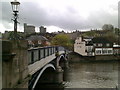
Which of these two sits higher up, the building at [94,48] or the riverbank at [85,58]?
the building at [94,48]

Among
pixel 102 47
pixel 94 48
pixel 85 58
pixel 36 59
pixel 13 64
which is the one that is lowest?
pixel 85 58

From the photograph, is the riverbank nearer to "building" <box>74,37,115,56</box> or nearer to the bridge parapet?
"building" <box>74,37,115,56</box>

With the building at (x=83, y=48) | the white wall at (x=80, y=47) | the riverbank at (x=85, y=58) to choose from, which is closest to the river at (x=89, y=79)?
the riverbank at (x=85, y=58)

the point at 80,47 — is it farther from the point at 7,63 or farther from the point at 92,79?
the point at 7,63

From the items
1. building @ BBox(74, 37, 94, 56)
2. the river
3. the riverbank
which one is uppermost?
building @ BBox(74, 37, 94, 56)

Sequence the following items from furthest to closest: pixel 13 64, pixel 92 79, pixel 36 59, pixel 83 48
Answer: pixel 83 48 → pixel 92 79 → pixel 36 59 → pixel 13 64

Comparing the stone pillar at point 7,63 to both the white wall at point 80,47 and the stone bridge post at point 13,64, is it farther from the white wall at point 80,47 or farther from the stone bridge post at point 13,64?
the white wall at point 80,47

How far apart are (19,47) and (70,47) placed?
7530 cm

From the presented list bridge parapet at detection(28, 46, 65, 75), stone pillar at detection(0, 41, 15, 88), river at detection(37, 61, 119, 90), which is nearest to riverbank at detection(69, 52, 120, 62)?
river at detection(37, 61, 119, 90)

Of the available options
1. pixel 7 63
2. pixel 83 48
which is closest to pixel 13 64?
pixel 7 63

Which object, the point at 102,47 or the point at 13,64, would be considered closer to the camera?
the point at 13,64

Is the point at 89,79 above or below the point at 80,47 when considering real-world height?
below

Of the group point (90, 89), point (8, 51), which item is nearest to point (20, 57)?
point (8, 51)

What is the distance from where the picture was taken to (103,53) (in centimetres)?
7194
